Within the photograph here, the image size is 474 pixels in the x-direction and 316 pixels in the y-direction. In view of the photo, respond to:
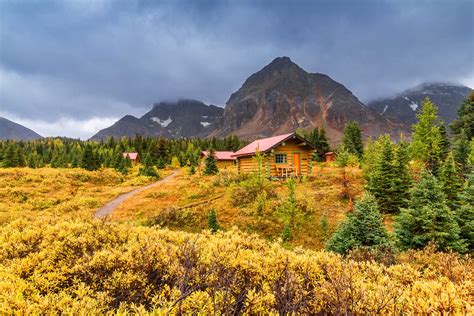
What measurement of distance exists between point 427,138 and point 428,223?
17.0m

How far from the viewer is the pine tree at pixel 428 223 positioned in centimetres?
945

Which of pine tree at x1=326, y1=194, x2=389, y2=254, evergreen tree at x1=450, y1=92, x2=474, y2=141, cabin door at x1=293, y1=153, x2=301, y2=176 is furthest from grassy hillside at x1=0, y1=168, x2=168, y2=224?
evergreen tree at x1=450, y1=92, x2=474, y2=141

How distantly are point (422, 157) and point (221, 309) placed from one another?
1054 inches

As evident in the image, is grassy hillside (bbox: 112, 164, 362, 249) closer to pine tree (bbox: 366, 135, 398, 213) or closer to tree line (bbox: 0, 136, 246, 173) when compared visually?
pine tree (bbox: 366, 135, 398, 213)

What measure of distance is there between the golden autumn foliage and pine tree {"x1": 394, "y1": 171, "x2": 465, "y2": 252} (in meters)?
5.58

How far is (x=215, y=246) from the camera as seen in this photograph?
14.4 ft

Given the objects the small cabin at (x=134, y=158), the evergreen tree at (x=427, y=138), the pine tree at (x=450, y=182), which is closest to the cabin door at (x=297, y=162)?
the evergreen tree at (x=427, y=138)

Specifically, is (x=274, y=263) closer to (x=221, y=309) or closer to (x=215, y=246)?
(x=215, y=246)

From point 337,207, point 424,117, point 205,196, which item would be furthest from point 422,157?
point 205,196

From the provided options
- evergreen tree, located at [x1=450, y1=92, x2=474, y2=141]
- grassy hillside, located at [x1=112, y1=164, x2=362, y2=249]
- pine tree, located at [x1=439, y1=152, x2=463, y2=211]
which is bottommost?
grassy hillside, located at [x1=112, y1=164, x2=362, y2=249]

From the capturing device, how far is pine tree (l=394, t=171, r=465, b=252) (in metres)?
9.45

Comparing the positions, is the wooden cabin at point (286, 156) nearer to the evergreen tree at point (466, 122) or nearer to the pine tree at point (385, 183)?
the pine tree at point (385, 183)

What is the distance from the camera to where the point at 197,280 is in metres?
3.39

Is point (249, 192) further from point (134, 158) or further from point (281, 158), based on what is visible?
point (134, 158)
